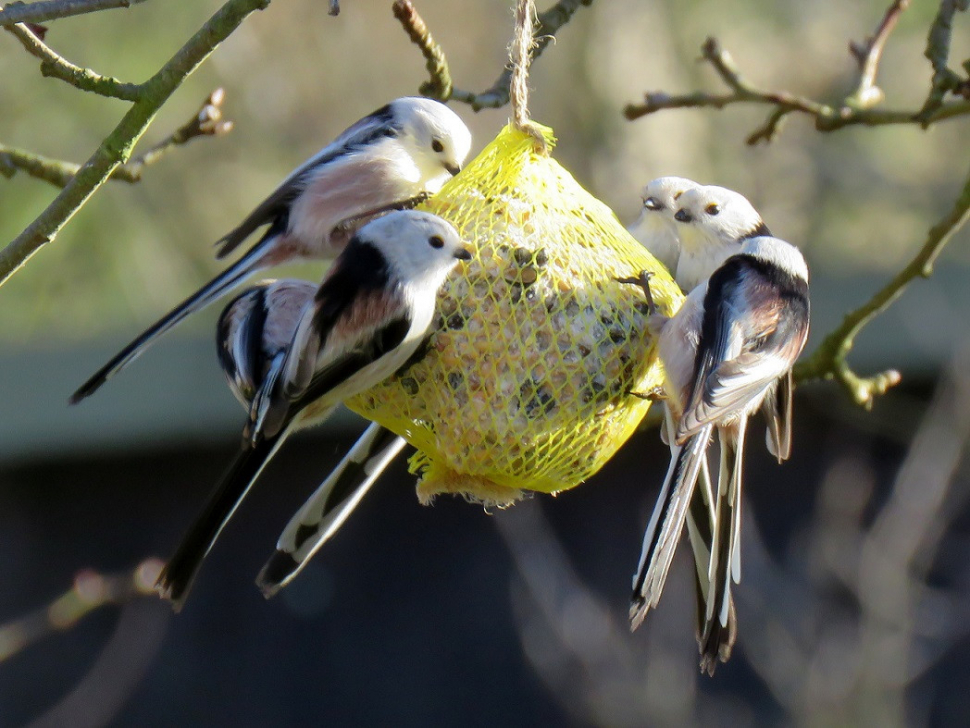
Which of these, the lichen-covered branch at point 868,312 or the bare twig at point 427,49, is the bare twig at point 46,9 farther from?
the lichen-covered branch at point 868,312

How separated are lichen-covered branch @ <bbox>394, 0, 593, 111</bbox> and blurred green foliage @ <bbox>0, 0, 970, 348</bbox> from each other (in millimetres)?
4146

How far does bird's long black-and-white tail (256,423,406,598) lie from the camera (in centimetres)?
237

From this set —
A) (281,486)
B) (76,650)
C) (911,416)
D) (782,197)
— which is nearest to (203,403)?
(281,486)

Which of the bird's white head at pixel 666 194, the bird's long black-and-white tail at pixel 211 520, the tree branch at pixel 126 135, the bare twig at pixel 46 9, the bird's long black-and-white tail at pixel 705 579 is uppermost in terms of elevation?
the bare twig at pixel 46 9

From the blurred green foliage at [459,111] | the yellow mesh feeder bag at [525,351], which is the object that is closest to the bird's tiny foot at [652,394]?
the yellow mesh feeder bag at [525,351]

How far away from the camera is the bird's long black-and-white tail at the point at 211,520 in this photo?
7.26ft

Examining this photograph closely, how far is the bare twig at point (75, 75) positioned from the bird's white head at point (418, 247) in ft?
1.76

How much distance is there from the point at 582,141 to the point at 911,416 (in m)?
3.04

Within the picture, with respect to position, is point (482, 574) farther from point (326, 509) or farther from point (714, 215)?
point (714, 215)

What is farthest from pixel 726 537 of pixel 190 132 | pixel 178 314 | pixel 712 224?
pixel 190 132

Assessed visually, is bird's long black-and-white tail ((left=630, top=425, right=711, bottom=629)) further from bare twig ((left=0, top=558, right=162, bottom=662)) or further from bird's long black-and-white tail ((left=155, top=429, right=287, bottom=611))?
bare twig ((left=0, top=558, right=162, bottom=662))

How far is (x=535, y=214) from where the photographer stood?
7.34 ft

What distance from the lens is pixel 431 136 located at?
99.7 inches

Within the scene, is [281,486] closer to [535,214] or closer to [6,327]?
[535,214]
